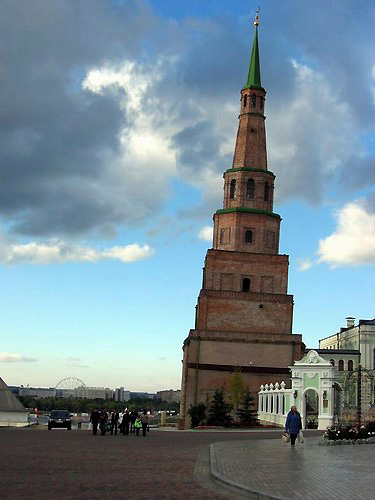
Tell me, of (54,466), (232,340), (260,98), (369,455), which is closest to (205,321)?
(232,340)

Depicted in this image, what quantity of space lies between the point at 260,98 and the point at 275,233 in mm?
13507

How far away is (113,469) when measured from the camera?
56.5ft

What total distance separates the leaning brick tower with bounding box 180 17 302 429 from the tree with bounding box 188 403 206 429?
2913 mm

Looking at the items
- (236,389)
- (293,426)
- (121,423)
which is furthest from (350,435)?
(236,389)

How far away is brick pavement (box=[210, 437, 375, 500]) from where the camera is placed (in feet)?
42.3

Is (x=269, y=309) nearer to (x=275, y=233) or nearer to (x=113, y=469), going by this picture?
(x=275, y=233)

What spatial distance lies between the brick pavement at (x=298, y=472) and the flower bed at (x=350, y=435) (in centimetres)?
333

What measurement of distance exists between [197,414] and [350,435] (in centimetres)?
3053

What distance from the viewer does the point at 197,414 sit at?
58219mm

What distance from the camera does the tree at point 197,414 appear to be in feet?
190

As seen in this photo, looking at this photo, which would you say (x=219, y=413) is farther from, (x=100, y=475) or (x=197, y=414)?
(x=100, y=475)

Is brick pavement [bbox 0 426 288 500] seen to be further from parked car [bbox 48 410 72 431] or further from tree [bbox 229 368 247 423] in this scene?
tree [bbox 229 368 247 423]

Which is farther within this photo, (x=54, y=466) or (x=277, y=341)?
(x=277, y=341)

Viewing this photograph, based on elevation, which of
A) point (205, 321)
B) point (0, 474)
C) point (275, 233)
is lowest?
point (0, 474)
